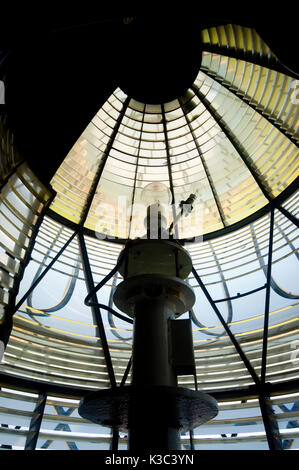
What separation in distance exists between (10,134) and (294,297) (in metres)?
5.13

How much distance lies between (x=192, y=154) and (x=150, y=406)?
557 centimetres

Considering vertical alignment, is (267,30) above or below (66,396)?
above

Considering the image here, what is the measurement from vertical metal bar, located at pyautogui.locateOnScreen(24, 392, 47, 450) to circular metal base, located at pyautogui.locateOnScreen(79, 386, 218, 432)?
281 centimetres

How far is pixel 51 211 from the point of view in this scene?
636cm

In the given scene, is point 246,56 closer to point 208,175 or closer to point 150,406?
point 208,175

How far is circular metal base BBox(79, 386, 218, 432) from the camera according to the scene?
2.05 metres

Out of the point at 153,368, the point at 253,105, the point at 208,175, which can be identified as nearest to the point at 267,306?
the point at 208,175

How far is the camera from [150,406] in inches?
85.7

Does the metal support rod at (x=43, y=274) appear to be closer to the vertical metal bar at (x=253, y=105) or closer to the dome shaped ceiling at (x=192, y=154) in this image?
the dome shaped ceiling at (x=192, y=154)

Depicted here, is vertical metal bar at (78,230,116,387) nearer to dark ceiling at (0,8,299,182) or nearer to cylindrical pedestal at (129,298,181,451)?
dark ceiling at (0,8,299,182)

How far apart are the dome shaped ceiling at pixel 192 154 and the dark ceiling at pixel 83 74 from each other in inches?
8.9

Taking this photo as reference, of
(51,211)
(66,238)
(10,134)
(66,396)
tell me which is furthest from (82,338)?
(10,134)

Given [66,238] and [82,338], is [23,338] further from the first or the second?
[66,238]

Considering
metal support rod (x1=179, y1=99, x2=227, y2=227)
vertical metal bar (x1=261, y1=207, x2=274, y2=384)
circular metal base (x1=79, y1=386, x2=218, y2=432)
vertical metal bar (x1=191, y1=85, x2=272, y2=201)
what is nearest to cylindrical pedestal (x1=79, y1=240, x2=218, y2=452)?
circular metal base (x1=79, y1=386, x2=218, y2=432)
